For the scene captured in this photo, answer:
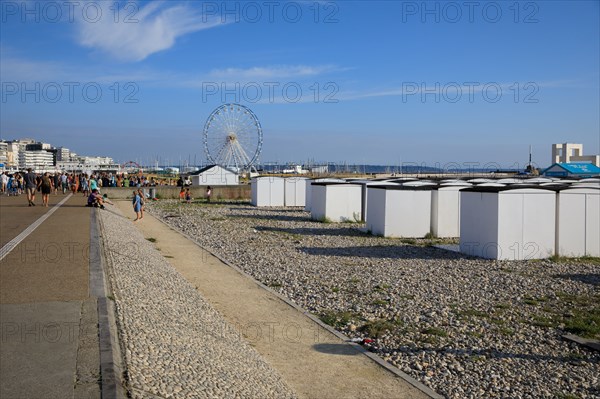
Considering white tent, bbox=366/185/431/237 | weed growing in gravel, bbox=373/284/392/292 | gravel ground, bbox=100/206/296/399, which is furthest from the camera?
white tent, bbox=366/185/431/237

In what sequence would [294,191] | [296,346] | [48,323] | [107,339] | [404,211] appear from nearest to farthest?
[107,339], [48,323], [296,346], [404,211], [294,191]

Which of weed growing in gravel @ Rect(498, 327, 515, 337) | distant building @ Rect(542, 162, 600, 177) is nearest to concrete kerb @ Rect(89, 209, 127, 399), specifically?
weed growing in gravel @ Rect(498, 327, 515, 337)

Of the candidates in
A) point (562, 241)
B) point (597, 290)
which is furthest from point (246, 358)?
point (562, 241)

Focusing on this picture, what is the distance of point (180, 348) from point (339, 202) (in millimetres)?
23377

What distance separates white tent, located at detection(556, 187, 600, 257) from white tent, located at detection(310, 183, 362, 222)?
1328 centimetres

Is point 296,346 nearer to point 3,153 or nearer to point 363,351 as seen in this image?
point 363,351

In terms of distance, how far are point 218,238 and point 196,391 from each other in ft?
57.4

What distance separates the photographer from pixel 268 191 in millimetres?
41000

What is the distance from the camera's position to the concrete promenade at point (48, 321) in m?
5.21

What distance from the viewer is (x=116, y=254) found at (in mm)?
13375

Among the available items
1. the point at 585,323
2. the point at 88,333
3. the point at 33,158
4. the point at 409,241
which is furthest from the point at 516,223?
the point at 33,158

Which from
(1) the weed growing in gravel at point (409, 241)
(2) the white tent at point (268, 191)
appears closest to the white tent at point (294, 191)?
(2) the white tent at point (268, 191)

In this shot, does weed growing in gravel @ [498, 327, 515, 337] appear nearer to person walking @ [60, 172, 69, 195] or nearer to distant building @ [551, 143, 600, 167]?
person walking @ [60, 172, 69, 195]

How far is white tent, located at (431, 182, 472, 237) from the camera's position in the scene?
75.0ft
